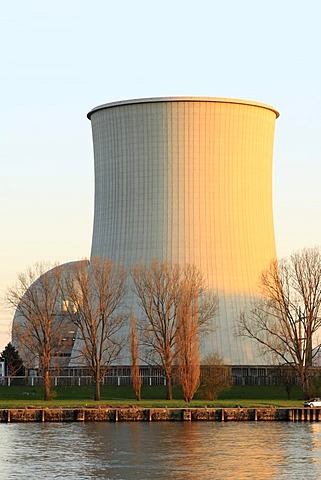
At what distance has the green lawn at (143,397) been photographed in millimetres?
46344

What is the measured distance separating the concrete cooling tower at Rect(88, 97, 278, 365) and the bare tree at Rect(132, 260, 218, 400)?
21.8 inches

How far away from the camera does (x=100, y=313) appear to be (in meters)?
51.3

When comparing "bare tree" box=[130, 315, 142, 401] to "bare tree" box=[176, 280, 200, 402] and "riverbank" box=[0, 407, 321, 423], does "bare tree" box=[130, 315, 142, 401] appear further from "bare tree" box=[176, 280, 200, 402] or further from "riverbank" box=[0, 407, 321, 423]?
"riverbank" box=[0, 407, 321, 423]

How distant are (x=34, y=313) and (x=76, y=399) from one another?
405 centimetres

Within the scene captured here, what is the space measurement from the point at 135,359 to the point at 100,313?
3.20 m

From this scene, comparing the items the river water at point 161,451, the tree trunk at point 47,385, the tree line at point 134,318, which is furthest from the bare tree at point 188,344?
the river water at point 161,451

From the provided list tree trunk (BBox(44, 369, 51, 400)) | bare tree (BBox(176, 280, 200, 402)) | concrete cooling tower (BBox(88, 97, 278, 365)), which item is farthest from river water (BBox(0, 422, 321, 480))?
concrete cooling tower (BBox(88, 97, 278, 365))

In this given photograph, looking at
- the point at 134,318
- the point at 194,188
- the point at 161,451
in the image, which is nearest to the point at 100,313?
the point at 134,318

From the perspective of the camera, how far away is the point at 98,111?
163ft

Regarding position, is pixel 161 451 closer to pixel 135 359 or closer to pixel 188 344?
pixel 188 344

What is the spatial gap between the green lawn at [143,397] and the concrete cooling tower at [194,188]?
351cm

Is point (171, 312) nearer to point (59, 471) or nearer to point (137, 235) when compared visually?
point (137, 235)

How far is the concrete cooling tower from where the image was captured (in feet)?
158

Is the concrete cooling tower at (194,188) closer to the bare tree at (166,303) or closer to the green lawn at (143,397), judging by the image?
the bare tree at (166,303)
